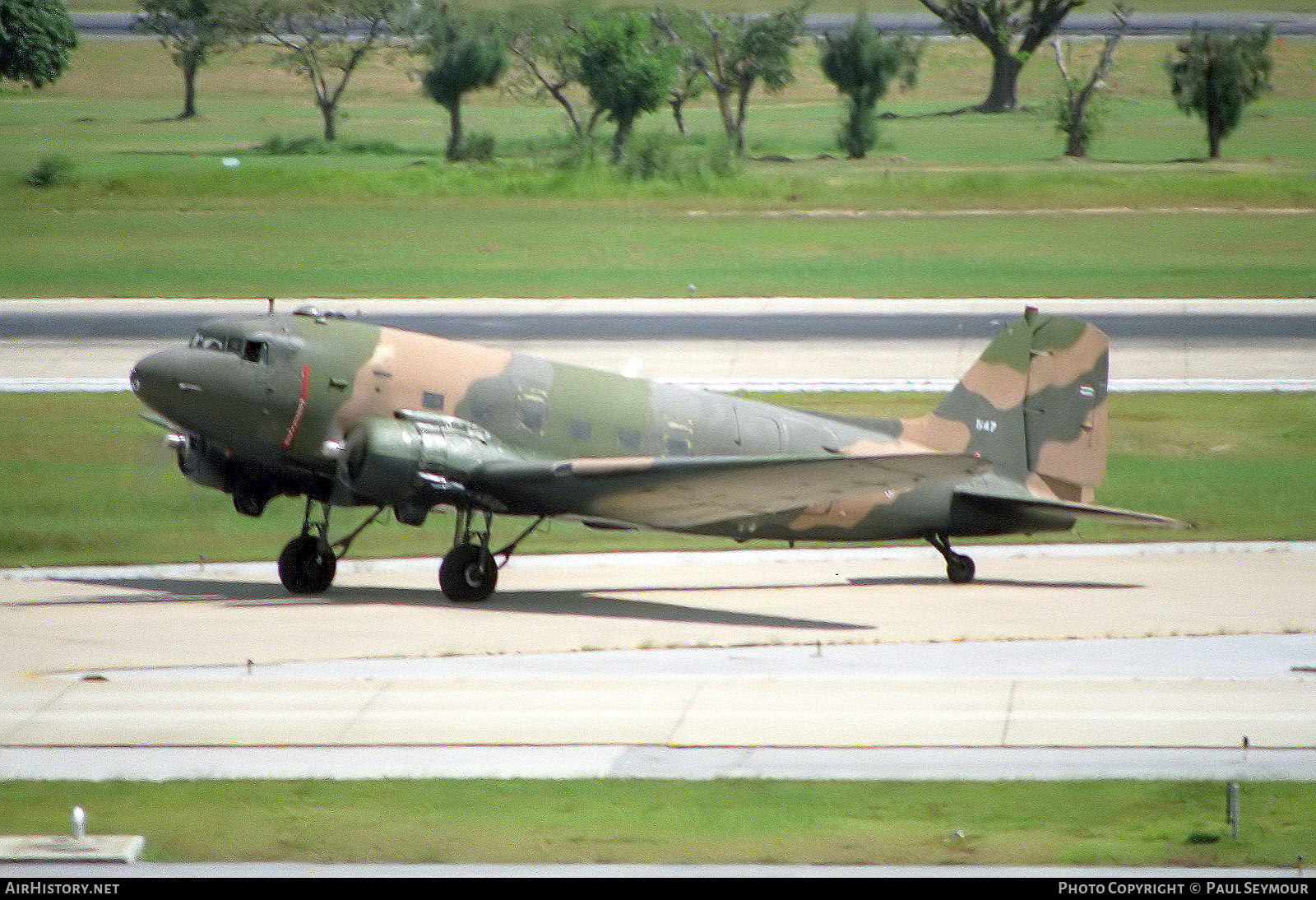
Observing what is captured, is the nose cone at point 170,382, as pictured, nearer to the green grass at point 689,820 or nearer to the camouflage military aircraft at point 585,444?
the camouflage military aircraft at point 585,444

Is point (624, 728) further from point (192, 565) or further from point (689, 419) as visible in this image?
point (192, 565)

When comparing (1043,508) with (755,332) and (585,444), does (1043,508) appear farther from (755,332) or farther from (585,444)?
(755,332)

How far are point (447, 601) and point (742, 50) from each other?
3679 inches

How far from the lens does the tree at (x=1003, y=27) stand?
429 ft

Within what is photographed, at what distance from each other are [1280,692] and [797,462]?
6.97m

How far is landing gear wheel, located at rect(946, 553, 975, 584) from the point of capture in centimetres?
2905

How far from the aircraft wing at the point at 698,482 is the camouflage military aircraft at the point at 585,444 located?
0.04 metres

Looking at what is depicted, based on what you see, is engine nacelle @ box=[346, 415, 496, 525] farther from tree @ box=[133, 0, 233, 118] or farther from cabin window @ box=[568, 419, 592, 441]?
tree @ box=[133, 0, 233, 118]

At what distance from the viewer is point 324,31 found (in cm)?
11512

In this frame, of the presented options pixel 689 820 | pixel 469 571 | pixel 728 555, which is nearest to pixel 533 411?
pixel 469 571

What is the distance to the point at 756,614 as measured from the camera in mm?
26844

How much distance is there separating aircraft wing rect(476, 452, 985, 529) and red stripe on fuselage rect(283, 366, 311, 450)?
2.66 metres

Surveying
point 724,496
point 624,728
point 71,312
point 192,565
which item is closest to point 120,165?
point 71,312

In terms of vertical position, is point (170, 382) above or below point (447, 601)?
above
